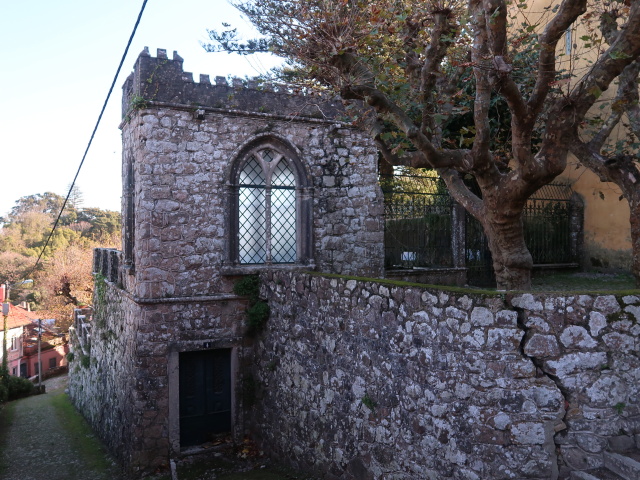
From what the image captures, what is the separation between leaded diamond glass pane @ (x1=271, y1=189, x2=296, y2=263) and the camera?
9.55 m

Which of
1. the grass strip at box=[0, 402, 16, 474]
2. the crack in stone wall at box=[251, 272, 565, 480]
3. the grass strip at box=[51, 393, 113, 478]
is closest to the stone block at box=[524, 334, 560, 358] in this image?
the crack in stone wall at box=[251, 272, 565, 480]

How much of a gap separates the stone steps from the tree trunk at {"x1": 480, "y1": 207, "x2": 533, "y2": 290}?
2.58 meters

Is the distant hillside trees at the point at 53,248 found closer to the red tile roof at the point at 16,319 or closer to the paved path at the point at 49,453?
the red tile roof at the point at 16,319

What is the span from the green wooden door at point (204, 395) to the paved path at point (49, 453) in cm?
164

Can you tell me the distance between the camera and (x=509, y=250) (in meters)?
6.68

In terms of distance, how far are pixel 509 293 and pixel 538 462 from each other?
1.53 meters

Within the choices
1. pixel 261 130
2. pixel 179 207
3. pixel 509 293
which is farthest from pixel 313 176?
pixel 509 293

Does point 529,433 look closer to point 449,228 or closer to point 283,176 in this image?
point 283,176

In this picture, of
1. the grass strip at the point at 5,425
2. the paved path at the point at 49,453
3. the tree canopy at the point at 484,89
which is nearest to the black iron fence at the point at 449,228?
the tree canopy at the point at 484,89

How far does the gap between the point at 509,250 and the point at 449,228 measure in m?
5.05

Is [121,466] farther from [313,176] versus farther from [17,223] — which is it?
[17,223]

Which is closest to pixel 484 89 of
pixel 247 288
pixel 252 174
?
pixel 252 174

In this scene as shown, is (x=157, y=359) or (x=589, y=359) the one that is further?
(x=157, y=359)

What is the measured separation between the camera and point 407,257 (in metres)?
11.2
